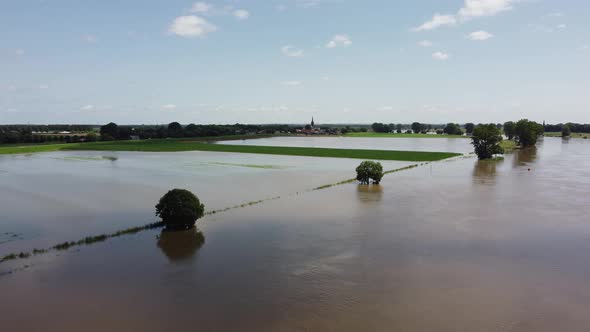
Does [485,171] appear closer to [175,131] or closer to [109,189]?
[109,189]

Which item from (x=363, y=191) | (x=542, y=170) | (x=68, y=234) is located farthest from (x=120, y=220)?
(x=542, y=170)

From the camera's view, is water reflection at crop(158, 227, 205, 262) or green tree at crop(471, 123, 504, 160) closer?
water reflection at crop(158, 227, 205, 262)

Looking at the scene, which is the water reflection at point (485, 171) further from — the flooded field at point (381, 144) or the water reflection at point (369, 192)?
the flooded field at point (381, 144)

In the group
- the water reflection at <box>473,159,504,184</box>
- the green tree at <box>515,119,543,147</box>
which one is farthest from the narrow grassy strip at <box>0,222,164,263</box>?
the green tree at <box>515,119,543,147</box>

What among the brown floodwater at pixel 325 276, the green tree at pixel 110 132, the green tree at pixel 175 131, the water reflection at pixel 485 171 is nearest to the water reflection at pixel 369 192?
the brown floodwater at pixel 325 276

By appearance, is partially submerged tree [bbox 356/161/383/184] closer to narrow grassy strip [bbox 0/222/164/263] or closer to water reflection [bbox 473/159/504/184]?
water reflection [bbox 473/159/504/184]

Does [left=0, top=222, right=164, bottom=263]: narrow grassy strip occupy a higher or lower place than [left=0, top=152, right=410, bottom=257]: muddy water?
lower
